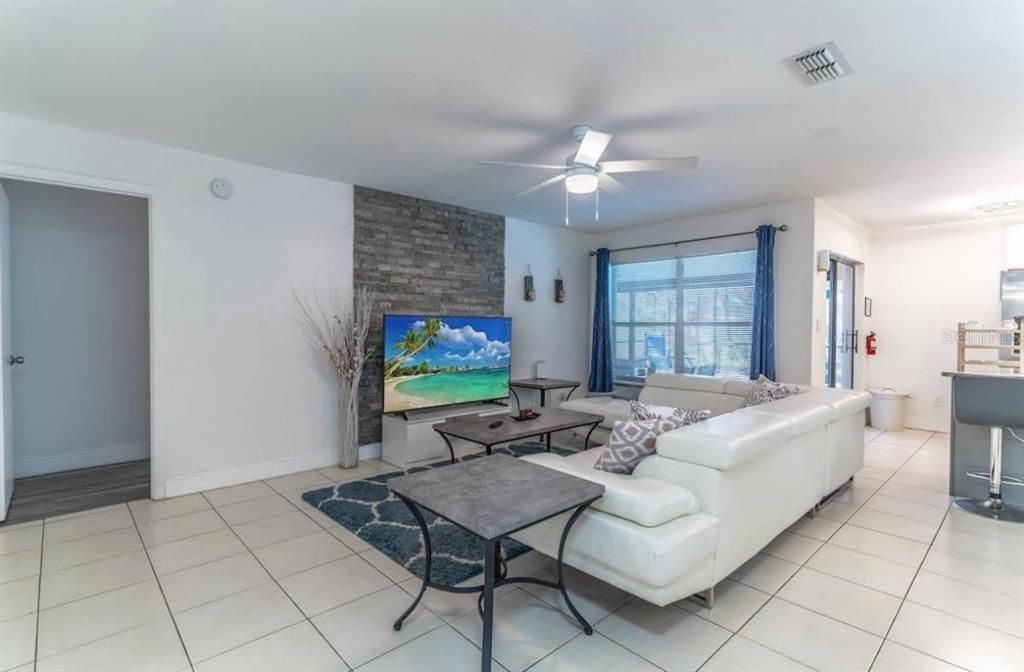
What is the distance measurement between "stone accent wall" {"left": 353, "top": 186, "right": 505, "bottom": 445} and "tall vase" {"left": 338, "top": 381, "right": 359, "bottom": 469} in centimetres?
21

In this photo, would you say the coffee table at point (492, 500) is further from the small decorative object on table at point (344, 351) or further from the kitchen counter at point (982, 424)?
the kitchen counter at point (982, 424)

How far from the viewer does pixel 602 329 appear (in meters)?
6.45

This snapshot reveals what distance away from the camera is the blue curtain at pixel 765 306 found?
4.85m

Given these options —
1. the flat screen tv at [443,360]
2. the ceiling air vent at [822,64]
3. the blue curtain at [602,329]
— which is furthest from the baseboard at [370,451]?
the ceiling air vent at [822,64]

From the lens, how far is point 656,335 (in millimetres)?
6055

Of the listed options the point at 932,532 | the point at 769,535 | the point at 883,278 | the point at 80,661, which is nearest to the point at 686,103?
the point at 769,535

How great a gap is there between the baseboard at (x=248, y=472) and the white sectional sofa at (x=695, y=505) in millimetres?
2510

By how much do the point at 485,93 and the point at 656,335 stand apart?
418 centimetres

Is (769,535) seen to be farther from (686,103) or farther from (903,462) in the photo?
(903,462)

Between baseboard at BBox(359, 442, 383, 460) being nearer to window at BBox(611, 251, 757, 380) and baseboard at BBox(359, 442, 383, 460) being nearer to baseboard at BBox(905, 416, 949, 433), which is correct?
window at BBox(611, 251, 757, 380)

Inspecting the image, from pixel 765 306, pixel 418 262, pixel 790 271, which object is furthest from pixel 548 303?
pixel 790 271

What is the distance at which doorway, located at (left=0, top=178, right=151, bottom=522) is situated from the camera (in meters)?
3.85

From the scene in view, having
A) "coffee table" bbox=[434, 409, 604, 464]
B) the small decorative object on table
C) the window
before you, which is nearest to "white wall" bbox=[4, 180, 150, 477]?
the small decorative object on table

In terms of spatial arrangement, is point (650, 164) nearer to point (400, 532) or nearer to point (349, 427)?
point (400, 532)
